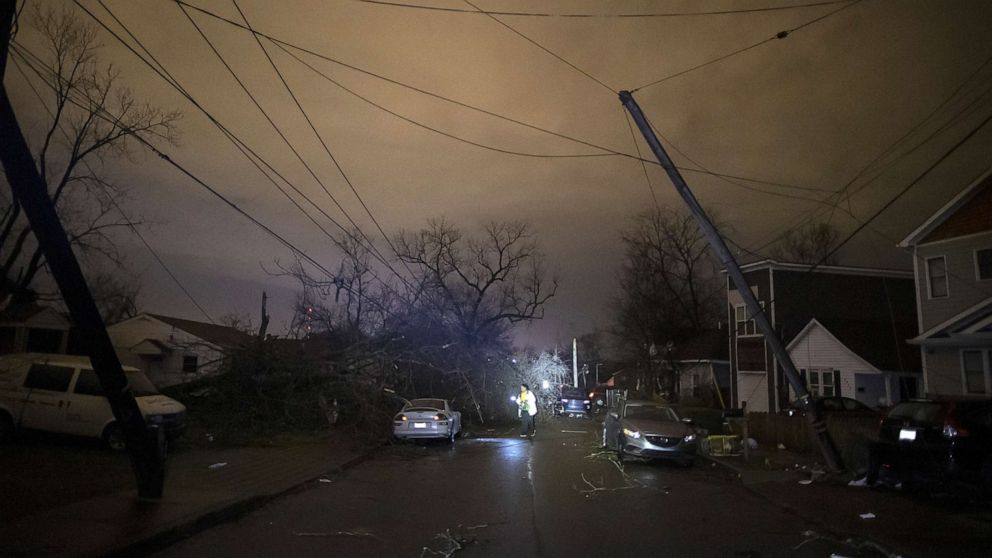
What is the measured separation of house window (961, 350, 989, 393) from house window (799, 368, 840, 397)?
9996 millimetres

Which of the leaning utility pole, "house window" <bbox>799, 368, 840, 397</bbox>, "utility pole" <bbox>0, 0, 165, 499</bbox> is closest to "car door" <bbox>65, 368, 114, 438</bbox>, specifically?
"utility pole" <bbox>0, 0, 165, 499</bbox>

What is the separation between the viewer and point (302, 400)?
73.4 ft

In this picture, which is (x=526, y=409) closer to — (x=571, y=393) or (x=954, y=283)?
(x=954, y=283)

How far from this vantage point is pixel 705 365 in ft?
162

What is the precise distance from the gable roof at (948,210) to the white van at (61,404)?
72.3ft

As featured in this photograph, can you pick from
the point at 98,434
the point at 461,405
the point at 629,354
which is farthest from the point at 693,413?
the point at 629,354

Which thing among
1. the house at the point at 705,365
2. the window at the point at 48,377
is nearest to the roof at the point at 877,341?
the house at the point at 705,365

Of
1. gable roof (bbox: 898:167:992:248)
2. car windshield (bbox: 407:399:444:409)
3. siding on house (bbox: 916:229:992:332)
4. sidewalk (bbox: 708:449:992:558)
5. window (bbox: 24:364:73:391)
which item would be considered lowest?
sidewalk (bbox: 708:449:992:558)

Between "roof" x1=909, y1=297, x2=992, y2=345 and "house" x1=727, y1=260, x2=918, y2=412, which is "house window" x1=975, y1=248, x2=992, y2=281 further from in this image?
"house" x1=727, y1=260, x2=918, y2=412

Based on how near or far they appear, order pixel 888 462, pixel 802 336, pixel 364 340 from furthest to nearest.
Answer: pixel 802 336, pixel 364 340, pixel 888 462

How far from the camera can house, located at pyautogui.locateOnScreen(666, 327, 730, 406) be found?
47.3m

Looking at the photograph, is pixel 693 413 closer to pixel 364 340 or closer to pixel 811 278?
pixel 364 340

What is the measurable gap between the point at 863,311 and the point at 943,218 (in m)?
16.5

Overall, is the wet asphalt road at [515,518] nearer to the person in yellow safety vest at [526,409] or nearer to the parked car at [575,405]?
the person in yellow safety vest at [526,409]
